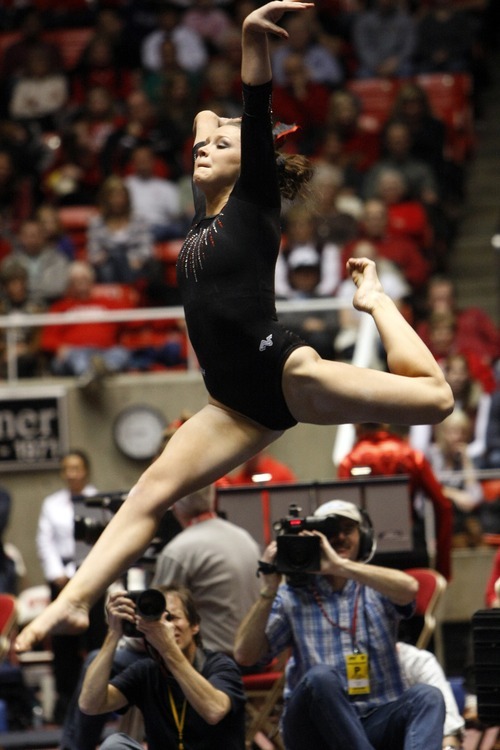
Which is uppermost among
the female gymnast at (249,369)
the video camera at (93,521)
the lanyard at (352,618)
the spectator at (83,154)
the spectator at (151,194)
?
the spectator at (83,154)

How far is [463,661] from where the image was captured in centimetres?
806

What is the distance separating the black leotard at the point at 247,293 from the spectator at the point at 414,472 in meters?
2.62

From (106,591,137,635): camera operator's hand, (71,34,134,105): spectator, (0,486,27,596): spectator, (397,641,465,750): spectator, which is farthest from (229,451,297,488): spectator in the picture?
(71,34,134,105): spectator

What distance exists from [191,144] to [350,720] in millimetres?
7499

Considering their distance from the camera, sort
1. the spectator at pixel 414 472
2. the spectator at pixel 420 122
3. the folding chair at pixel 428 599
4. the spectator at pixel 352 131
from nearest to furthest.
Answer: the folding chair at pixel 428 599, the spectator at pixel 414 472, the spectator at pixel 420 122, the spectator at pixel 352 131

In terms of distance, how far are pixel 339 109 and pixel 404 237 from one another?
159cm

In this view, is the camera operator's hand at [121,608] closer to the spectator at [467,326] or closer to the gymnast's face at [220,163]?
the gymnast's face at [220,163]

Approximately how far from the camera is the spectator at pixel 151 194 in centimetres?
1120

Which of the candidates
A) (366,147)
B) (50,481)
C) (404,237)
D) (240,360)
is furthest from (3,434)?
(240,360)

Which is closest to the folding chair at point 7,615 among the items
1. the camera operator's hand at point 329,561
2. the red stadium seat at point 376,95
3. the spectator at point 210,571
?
the spectator at point 210,571

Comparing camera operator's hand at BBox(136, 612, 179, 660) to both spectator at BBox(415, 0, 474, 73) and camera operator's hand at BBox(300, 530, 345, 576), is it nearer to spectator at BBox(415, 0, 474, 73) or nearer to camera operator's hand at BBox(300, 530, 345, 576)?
camera operator's hand at BBox(300, 530, 345, 576)

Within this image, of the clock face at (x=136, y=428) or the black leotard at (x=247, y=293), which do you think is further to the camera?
the clock face at (x=136, y=428)

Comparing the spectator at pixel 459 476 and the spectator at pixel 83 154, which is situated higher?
the spectator at pixel 83 154

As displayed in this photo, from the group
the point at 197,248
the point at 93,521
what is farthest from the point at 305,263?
the point at 197,248
